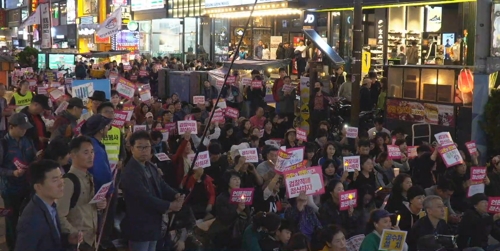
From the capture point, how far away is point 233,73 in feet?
65.9

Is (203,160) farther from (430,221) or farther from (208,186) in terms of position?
(430,221)

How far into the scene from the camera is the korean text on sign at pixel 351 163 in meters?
9.70

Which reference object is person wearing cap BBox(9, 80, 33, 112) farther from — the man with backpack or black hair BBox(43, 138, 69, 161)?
the man with backpack

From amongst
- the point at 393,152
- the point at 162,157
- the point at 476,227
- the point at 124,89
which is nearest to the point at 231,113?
the point at 124,89

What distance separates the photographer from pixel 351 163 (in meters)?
9.74

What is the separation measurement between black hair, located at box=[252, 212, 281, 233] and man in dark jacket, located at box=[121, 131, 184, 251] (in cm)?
117

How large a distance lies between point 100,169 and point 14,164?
135 cm

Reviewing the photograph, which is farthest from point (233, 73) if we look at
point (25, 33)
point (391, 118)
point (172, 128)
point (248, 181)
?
point (25, 33)

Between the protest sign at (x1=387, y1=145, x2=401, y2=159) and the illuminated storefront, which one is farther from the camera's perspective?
the illuminated storefront

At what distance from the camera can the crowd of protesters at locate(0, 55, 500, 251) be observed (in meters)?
6.15

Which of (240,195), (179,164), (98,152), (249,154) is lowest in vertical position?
(240,195)

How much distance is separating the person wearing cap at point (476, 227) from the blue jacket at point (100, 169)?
400 centimetres

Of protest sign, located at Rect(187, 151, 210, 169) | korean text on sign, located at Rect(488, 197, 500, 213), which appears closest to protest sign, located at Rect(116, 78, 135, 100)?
protest sign, located at Rect(187, 151, 210, 169)

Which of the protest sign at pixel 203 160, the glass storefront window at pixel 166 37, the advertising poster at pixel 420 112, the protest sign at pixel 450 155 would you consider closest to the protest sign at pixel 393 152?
the protest sign at pixel 450 155
